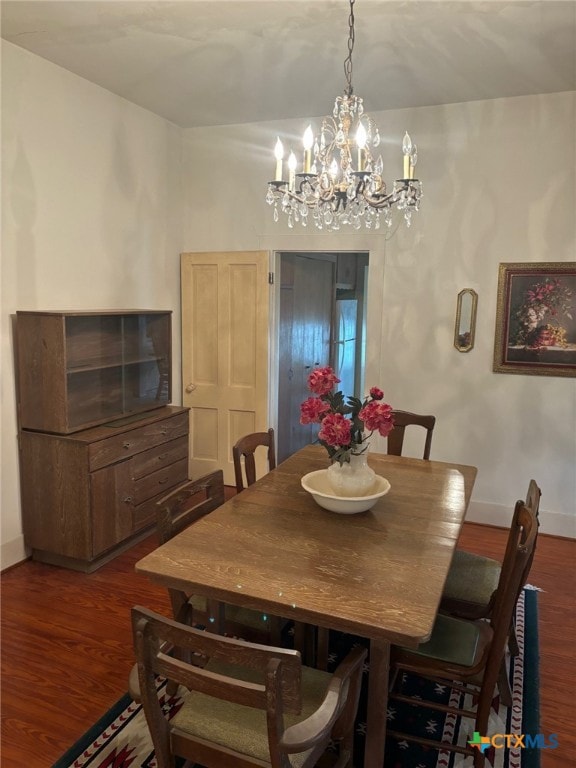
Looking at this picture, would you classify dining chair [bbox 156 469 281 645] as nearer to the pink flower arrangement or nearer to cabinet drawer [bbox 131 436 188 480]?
the pink flower arrangement

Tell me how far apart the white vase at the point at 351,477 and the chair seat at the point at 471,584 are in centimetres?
46

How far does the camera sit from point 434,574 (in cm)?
178

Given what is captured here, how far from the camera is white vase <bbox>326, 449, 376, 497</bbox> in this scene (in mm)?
2252

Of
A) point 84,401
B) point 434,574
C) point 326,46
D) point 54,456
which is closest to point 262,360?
point 84,401

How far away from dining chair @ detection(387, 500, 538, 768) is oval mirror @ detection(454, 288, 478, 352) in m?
2.19

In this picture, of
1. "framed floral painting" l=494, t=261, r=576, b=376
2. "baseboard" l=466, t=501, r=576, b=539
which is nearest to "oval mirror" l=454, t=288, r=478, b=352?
"framed floral painting" l=494, t=261, r=576, b=376

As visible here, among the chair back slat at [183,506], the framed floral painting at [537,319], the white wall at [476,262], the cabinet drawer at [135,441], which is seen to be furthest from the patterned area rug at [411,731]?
the framed floral painting at [537,319]

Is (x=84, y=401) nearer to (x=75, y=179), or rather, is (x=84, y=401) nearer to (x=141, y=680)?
(x=75, y=179)

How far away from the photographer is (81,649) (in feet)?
8.53

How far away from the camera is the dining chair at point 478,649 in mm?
1727

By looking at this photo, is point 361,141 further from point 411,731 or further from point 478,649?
point 411,731

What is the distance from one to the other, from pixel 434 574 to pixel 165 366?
2.87m

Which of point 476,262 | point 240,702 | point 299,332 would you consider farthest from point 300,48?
point 240,702

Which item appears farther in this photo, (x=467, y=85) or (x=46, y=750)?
(x=467, y=85)
